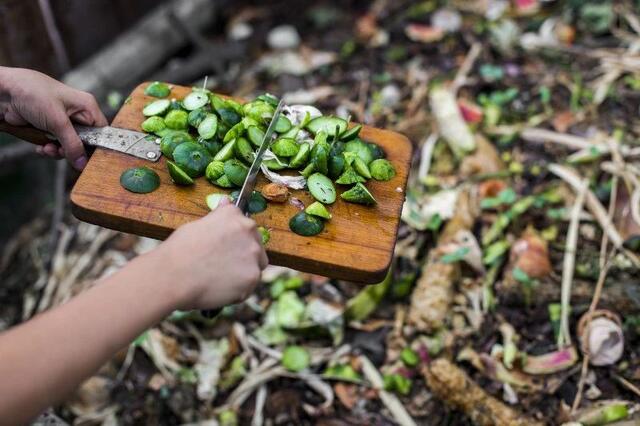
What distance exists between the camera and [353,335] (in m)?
3.04

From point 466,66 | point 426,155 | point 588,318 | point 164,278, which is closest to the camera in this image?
point 164,278

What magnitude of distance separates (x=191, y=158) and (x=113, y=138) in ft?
1.09

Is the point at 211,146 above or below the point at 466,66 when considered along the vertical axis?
above

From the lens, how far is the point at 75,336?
138 centimetres

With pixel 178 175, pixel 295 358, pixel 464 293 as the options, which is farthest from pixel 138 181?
pixel 464 293

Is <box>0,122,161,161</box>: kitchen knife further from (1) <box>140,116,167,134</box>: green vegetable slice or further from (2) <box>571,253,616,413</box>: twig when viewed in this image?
(2) <box>571,253,616,413</box>: twig

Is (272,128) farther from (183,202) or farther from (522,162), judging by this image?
(522,162)

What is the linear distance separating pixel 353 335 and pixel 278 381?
44 centimetres

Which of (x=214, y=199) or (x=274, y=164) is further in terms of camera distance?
(x=274, y=164)

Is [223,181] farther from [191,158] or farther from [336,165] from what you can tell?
[336,165]

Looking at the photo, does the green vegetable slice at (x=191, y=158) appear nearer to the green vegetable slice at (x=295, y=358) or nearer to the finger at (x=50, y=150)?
the finger at (x=50, y=150)

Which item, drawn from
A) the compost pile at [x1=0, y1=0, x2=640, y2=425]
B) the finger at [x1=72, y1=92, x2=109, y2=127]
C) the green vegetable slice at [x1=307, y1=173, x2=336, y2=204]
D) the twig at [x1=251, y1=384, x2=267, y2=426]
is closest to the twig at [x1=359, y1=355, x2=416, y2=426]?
the compost pile at [x1=0, y1=0, x2=640, y2=425]

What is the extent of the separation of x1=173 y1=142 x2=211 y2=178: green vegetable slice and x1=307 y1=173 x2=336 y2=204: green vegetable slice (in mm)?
362

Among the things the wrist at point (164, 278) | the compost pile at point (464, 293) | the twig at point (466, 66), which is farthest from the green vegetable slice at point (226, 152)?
the twig at point (466, 66)
